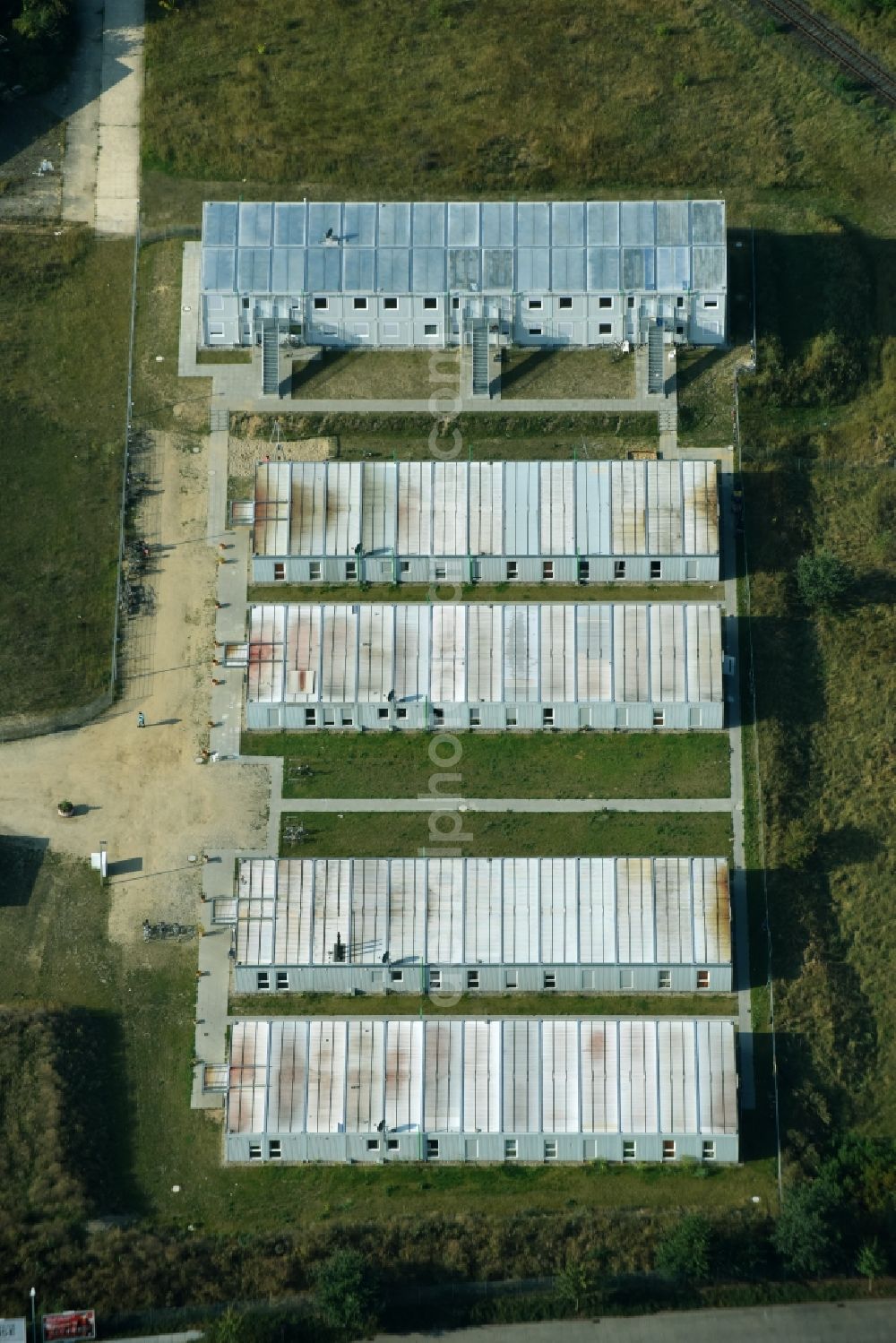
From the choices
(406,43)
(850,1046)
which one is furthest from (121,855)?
(406,43)

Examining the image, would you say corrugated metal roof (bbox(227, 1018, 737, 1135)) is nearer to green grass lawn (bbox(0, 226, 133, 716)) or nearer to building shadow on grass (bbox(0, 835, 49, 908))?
building shadow on grass (bbox(0, 835, 49, 908))

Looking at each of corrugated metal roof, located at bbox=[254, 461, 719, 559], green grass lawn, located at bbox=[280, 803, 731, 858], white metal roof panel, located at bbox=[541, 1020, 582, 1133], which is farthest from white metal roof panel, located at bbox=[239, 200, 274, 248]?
white metal roof panel, located at bbox=[541, 1020, 582, 1133]

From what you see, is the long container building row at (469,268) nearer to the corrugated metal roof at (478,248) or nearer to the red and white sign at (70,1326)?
the corrugated metal roof at (478,248)

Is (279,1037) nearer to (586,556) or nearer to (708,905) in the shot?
(708,905)

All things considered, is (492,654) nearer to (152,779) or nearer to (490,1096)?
(152,779)

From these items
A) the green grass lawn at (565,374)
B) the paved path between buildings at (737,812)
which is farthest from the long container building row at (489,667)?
the green grass lawn at (565,374)

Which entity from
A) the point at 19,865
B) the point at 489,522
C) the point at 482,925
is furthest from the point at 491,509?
the point at 19,865

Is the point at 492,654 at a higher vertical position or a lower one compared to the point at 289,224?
lower

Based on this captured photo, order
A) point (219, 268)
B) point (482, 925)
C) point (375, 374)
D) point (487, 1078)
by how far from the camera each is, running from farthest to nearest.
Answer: point (375, 374) < point (219, 268) < point (482, 925) < point (487, 1078)
